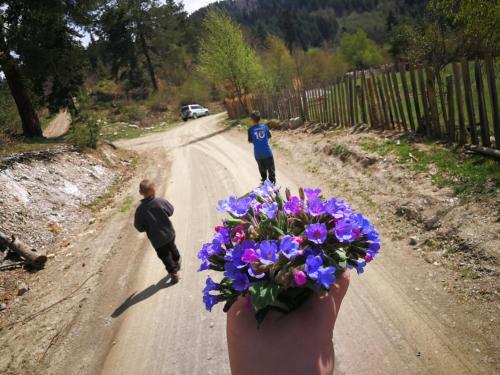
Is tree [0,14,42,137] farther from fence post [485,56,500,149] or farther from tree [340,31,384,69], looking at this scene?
tree [340,31,384,69]

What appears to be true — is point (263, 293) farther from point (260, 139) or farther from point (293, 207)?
point (260, 139)

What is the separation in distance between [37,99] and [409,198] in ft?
62.1

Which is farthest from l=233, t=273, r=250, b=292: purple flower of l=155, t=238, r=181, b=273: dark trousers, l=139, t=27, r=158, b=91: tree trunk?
l=139, t=27, r=158, b=91: tree trunk

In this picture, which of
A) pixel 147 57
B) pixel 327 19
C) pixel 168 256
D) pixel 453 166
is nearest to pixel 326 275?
pixel 168 256

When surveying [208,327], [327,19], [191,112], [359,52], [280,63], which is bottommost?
[208,327]

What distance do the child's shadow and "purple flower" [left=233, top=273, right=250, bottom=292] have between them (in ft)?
11.3

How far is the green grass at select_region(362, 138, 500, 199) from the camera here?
5.48 meters

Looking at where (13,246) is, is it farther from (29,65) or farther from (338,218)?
(29,65)

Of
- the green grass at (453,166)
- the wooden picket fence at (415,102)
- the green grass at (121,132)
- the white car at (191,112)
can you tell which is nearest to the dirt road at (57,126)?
the green grass at (121,132)

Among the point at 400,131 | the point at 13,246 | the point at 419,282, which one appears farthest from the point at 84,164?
the point at 419,282

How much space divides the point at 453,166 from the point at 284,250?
577 centimetres

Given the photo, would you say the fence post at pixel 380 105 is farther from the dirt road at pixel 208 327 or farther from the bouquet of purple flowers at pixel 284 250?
the bouquet of purple flowers at pixel 284 250

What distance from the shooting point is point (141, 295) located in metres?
5.13

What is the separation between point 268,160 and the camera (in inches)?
319
